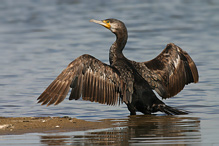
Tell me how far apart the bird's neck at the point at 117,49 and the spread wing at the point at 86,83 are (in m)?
0.66

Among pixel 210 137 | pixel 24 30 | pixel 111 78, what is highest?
pixel 24 30

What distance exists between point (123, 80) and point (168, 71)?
4.06 feet

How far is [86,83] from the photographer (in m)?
9.69

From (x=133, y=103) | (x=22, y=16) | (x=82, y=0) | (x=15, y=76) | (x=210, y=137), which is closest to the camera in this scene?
(x=210, y=137)

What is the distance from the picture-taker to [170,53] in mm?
10852

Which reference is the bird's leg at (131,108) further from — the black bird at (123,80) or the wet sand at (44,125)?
the wet sand at (44,125)

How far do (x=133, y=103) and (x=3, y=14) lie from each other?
48.8 feet

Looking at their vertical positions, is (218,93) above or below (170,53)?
below

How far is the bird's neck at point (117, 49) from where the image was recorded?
1056 centimetres

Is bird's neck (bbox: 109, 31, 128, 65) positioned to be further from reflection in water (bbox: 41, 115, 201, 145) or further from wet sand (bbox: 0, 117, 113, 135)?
wet sand (bbox: 0, 117, 113, 135)

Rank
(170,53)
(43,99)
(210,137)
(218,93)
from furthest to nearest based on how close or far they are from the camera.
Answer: (218,93), (170,53), (43,99), (210,137)

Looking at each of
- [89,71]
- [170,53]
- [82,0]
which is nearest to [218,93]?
[170,53]

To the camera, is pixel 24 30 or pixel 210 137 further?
pixel 24 30

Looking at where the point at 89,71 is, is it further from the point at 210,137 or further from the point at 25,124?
the point at 210,137
